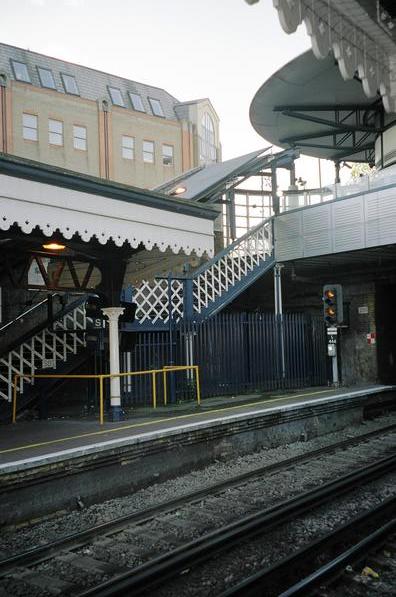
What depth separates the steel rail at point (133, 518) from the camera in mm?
5680

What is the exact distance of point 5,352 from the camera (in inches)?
510

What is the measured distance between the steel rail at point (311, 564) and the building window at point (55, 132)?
1198 inches

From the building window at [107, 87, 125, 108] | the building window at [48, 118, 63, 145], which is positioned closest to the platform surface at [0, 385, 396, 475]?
the building window at [48, 118, 63, 145]

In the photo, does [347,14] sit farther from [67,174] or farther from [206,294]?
[206,294]

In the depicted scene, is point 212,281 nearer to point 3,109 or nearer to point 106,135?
point 3,109

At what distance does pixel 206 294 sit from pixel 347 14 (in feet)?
39.0

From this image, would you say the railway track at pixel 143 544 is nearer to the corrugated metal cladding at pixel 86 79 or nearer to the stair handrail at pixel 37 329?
the stair handrail at pixel 37 329

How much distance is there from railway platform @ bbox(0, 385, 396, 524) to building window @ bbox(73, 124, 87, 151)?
24.3 metres

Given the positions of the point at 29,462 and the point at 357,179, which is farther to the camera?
the point at 357,179

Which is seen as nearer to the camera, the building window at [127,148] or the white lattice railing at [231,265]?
the white lattice railing at [231,265]

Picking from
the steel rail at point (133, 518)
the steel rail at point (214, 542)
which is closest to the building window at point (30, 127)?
the steel rail at point (133, 518)

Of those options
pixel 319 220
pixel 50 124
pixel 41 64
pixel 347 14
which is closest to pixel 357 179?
pixel 319 220

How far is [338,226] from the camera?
658 inches

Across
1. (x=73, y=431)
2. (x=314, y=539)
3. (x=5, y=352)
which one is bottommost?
(x=314, y=539)
